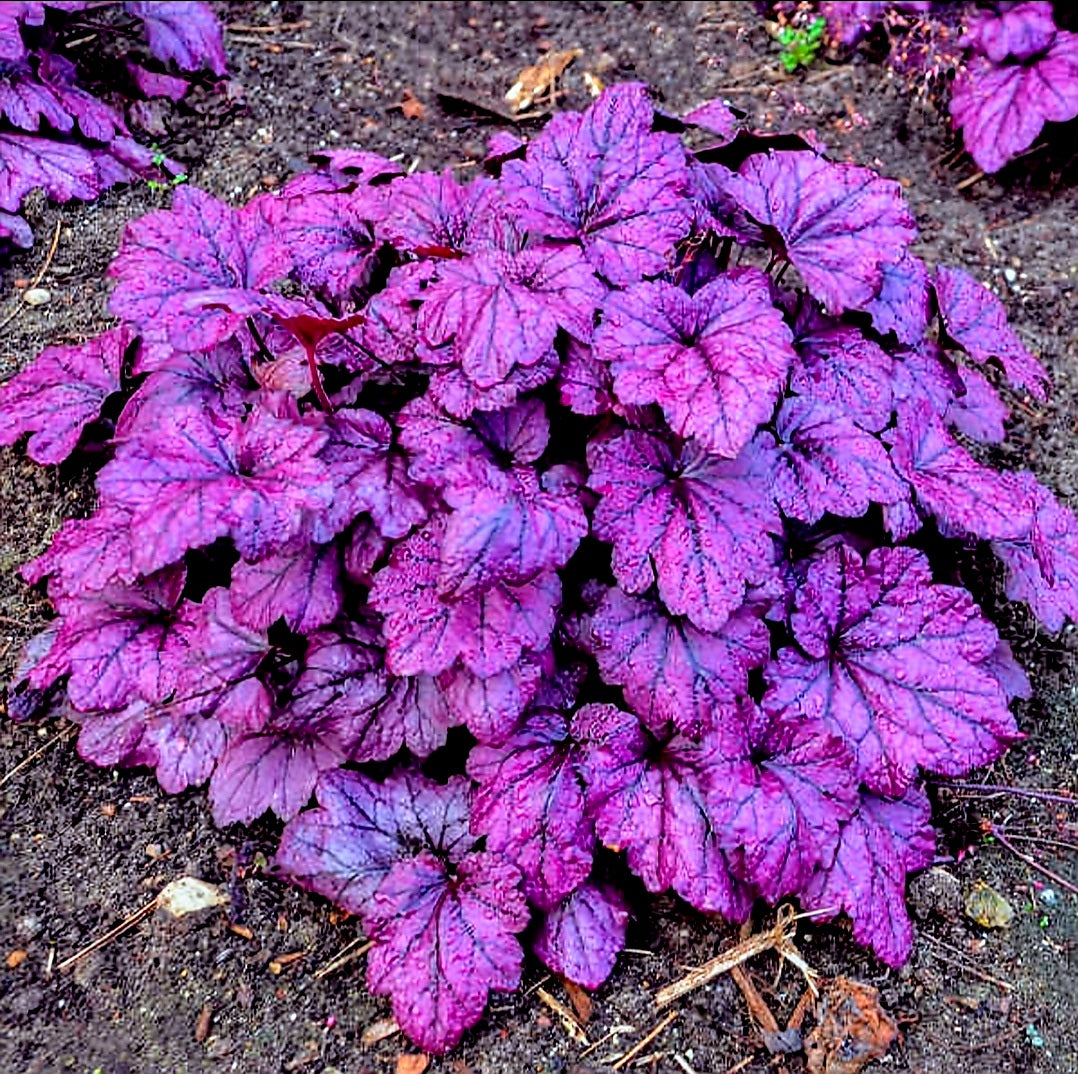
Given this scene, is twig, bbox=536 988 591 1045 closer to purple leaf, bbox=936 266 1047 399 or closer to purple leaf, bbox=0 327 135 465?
purple leaf, bbox=0 327 135 465

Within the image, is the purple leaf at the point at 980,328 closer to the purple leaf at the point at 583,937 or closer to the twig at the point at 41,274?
the purple leaf at the point at 583,937

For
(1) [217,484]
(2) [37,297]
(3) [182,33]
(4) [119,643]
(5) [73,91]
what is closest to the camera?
(1) [217,484]

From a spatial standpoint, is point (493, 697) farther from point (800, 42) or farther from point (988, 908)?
point (800, 42)

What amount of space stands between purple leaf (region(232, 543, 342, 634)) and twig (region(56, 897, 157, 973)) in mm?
618

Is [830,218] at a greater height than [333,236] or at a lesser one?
greater

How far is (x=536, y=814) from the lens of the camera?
2.29 metres

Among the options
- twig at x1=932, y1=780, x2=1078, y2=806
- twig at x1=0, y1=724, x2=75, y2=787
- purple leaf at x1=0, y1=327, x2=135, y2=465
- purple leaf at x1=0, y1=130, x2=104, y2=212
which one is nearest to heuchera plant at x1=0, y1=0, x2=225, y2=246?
purple leaf at x1=0, y1=130, x2=104, y2=212

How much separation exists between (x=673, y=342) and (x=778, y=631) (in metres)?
0.68

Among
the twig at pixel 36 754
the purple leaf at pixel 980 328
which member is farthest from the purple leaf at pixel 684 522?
the twig at pixel 36 754

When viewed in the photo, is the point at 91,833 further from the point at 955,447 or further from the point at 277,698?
the point at 955,447

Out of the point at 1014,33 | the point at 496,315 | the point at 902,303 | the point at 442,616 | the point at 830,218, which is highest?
the point at 1014,33

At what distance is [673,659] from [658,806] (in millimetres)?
278

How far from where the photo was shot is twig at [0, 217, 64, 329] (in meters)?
3.20

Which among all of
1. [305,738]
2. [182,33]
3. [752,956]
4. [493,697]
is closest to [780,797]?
[752,956]
